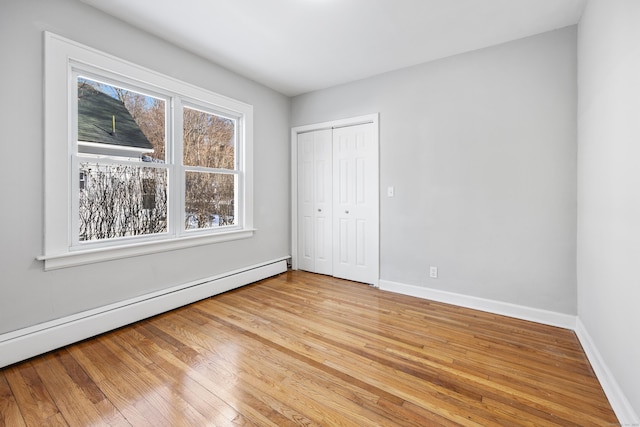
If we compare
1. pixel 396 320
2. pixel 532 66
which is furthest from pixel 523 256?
pixel 532 66

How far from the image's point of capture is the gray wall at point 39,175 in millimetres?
1895

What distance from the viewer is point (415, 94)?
10.6 ft

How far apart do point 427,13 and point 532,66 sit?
1.18 m

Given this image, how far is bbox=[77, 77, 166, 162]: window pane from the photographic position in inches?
91.4

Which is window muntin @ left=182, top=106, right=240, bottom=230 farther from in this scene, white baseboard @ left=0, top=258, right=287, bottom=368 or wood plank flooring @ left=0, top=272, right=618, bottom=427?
wood plank flooring @ left=0, top=272, right=618, bottom=427

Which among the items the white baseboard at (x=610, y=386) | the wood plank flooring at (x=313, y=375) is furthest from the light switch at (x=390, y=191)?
the white baseboard at (x=610, y=386)

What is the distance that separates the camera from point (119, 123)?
8.32ft

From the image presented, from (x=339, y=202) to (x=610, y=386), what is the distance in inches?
116

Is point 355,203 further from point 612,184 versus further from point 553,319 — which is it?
point 612,184

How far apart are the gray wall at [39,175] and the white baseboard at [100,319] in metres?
0.06

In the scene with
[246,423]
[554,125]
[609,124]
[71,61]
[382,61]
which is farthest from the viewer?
[382,61]

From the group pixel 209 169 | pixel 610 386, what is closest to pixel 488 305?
pixel 610 386

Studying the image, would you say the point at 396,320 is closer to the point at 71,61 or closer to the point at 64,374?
the point at 64,374

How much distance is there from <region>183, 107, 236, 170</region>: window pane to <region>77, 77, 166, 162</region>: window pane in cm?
28
